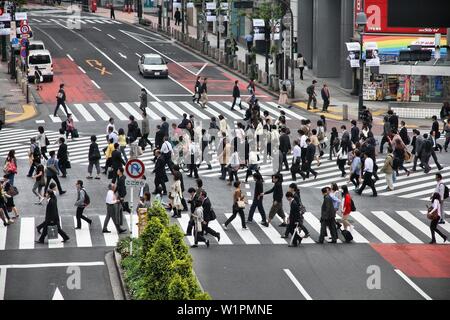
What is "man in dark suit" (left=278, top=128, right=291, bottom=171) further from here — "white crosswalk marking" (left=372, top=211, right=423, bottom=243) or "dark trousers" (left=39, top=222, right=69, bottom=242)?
"dark trousers" (left=39, top=222, right=69, bottom=242)

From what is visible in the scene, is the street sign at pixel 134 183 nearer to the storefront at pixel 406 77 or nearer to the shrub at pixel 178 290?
the shrub at pixel 178 290

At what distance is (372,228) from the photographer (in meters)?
31.6

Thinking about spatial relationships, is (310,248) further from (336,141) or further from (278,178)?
(336,141)

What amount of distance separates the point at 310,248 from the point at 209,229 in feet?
9.02

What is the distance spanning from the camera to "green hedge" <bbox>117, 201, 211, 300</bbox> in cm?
2032

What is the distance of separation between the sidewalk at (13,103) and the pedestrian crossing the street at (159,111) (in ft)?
4.84

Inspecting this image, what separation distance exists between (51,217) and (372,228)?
928 cm

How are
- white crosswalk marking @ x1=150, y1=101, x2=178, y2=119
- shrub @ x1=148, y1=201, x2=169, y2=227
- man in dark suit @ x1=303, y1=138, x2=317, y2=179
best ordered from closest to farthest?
shrub @ x1=148, y1=201, x2=169, y2=227
man in dark suit @ x1=303, y1=138, x2=317, y2=179
white crosswalk marking @ x1=150, y1=101, x2=178, y2=119

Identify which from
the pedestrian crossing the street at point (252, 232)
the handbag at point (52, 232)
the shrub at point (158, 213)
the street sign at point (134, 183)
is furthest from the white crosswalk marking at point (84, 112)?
the shrub at point (158, 213)

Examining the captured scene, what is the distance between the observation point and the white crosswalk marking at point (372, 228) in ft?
99.8

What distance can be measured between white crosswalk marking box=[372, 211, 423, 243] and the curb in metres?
8.42

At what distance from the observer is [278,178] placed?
31.0 m

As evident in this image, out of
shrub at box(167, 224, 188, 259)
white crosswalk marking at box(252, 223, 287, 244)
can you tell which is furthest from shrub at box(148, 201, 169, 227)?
white crosswalk marking at box(252, 223, 287, 244)
